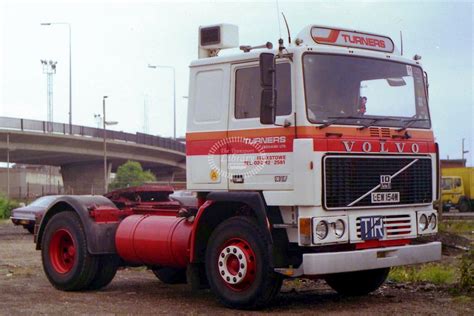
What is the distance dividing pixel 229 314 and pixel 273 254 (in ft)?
3.06

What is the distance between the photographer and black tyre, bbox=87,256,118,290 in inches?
522

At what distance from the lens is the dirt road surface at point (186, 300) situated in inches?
434

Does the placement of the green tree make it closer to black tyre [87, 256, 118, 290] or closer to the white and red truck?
black tyre [87, 256, 118, 290]

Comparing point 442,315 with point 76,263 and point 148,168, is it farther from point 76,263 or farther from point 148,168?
point 148,168

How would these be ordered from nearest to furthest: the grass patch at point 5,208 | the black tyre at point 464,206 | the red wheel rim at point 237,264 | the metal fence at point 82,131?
the red wheel rim at point 237,264 → the black tyre at point 464,206 → the grass patch at point 5,208 → the metal fence at point 82,131

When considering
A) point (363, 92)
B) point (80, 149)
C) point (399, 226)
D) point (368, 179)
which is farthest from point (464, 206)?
point (368, 179)

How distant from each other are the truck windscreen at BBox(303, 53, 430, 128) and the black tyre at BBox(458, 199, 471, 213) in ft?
133

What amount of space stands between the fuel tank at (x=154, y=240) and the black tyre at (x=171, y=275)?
3.54 ft

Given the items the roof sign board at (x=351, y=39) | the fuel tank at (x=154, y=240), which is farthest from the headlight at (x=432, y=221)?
the fuel tank at (x=154, y=240)

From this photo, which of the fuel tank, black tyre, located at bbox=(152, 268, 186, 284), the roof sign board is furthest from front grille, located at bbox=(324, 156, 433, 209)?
black tyre, located at bbox=(152, 268, 186, 284)

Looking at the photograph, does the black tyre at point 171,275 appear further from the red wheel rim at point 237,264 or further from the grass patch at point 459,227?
the grass patch at point 459,227

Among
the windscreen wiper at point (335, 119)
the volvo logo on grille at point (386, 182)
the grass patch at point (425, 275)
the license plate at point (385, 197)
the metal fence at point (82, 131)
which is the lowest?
the grass patch at point (425, 275)

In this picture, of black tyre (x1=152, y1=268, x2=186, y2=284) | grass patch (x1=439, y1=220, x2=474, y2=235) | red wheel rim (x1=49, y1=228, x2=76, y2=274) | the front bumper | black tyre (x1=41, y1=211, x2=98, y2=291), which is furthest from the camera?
grass patch (x1=439, y1=220, x2=474, y2=235)

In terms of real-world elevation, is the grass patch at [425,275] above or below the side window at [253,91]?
below
